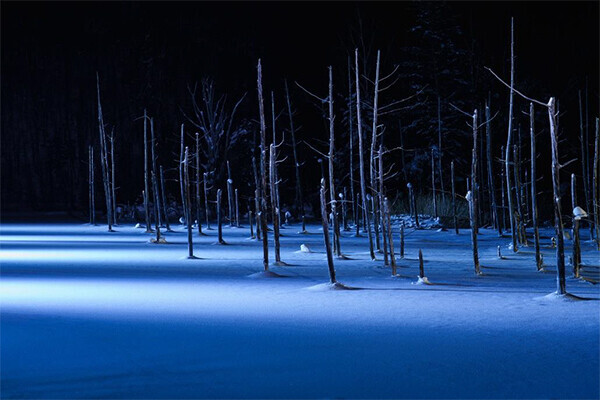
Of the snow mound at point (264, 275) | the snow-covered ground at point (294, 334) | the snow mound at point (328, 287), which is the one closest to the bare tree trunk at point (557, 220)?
the snow-covered ground at point (294, 334)

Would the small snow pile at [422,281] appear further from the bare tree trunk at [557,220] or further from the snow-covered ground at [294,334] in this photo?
the bare tree trunk at [557,220]

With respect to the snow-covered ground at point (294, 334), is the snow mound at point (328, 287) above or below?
above

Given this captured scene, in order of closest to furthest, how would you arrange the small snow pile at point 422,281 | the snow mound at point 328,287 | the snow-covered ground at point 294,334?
the snow-covered ground at point 294,334, the snow mound at point 328,287, the small snow pile at point 422,281

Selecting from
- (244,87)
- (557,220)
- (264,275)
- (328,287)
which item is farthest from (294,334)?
(244,87)

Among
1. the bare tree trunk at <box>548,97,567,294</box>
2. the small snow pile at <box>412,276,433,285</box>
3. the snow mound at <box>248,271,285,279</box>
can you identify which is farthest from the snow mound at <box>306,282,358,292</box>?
the bare tree trunk at <box>548,97,567,294</box>

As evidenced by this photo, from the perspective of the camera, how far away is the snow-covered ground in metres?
6.72

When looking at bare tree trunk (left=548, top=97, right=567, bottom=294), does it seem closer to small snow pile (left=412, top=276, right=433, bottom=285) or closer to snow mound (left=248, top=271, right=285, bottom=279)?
small snow pile (left=412, top=276, right=433, bottom=285)

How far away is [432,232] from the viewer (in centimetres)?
2961

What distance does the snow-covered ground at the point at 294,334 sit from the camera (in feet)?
22.0

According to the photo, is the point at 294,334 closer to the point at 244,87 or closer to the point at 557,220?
the point at 557,220

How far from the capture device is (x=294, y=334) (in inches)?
350

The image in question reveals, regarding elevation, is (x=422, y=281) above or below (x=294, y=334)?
above

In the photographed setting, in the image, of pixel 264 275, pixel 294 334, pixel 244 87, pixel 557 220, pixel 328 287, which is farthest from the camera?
pixel 244 87

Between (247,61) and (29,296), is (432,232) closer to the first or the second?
(29,296)
